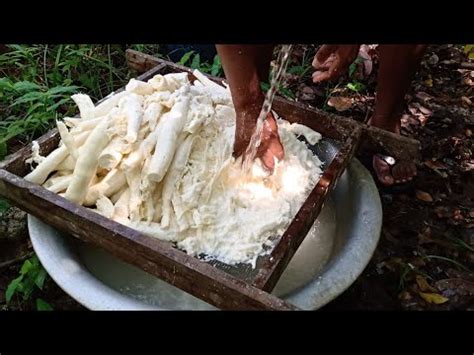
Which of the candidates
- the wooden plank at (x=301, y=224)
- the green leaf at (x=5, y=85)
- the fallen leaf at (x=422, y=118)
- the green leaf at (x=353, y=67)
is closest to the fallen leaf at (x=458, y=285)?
the wooden plank at (x=301, y=224)

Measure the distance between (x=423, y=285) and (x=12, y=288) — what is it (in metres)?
1.72

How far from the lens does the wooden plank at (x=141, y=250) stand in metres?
1.44

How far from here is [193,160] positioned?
198 cm

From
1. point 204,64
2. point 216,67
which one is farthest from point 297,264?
point 204,64

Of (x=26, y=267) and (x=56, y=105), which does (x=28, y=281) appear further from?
Result: (x=56, y=105)

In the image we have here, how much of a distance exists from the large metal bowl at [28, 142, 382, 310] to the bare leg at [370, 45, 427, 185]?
1.03 feet

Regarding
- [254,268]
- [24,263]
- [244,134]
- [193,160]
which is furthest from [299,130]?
[24,263]

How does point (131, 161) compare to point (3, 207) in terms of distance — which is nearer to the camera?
point (131, 161)

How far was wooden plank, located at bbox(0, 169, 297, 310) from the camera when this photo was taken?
1441mm

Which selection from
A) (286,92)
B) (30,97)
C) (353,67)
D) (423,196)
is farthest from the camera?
(353,67)

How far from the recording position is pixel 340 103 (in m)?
3.01

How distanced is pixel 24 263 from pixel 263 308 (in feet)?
3.83

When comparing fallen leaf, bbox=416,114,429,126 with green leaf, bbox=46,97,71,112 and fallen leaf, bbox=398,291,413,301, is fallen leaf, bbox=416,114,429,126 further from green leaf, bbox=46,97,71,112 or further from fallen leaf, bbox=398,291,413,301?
green leaf, bbox=46,97,71,112

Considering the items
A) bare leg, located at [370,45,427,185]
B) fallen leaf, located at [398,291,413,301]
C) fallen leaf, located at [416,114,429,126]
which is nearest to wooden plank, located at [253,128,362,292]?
bare leg, located at [370,45,427,185]
